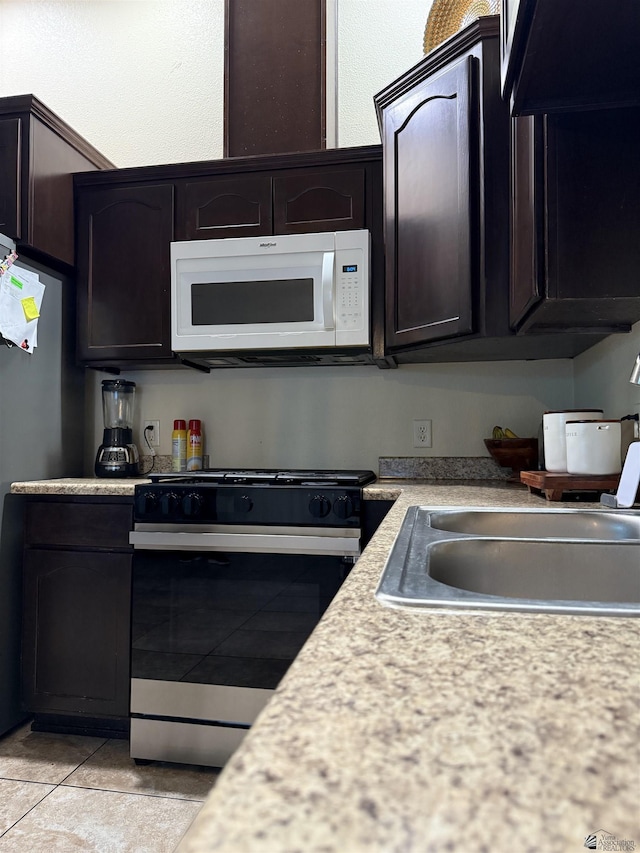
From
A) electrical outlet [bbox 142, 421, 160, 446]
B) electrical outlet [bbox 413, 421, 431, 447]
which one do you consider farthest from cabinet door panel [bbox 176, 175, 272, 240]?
electrical outlet [bbox 413, 421, 431, 447]

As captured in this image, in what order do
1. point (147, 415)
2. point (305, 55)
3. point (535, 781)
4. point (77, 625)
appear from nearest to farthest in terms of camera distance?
point (535, 781) < point (77, 625) < point (305, 55) < point (147, 415)

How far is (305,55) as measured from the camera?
2.56m

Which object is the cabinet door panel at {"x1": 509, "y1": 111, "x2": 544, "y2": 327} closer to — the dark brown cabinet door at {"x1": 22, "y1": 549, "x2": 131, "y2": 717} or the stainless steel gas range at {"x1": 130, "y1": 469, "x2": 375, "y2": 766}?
the stainless steel gas range at {"x1": 130, "y1": 469, "x2": 375, "y2": 766}

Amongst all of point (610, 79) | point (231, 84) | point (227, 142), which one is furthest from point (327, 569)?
point (231, 84)

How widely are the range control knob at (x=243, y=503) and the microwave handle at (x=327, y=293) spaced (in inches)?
27.5

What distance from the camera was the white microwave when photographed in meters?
2.23

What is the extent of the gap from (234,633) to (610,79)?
1.69 meters

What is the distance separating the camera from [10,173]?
7.29 feet

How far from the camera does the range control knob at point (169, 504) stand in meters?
2.01

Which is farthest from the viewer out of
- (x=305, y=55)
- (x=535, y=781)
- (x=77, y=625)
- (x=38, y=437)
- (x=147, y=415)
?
(x=147, y=415)

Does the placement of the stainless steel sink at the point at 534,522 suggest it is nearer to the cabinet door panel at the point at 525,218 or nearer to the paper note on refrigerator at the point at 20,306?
the cabinet door panel at the point at 525,218

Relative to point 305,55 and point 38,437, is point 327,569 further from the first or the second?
point 305,55

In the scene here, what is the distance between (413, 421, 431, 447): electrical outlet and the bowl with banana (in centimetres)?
26

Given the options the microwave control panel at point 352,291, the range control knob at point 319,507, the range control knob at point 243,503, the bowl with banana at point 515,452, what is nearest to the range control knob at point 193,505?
the range control knob at point 243,503
